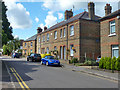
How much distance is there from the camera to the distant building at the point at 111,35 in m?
16.2

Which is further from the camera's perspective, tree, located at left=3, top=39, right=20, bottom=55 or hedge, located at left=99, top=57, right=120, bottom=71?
tree, located at left=3, top=39, right=20, bottom=55

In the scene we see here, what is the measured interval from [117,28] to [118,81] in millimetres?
8394

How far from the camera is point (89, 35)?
80.2ft

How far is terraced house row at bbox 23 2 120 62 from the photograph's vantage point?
1694 cm

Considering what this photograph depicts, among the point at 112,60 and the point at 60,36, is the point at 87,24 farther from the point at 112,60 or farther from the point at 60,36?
the point at 112,60

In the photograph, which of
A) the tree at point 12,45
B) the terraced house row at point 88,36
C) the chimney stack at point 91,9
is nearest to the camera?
the terraced house row at point 88,36

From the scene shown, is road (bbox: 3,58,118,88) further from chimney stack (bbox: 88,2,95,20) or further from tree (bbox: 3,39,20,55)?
tree (bbox: 3,39,20,55)

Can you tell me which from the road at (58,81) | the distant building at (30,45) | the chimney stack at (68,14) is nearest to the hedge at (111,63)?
the road at (58,81)

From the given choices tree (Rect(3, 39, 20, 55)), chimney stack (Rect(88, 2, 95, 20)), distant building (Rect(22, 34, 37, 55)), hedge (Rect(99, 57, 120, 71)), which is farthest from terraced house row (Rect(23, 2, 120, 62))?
tree (Rect(3, 39, 20, 55))

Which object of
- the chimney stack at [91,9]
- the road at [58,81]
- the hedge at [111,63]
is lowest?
the road at [58,81]

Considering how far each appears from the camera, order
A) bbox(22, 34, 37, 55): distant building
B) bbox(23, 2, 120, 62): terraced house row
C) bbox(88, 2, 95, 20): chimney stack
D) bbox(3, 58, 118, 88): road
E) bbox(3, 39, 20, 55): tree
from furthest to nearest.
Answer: bbox(3, 39, 20, 55): tree < bbox(22, 34, 37, 55): distant building < bbox(88, 2, 95, 20): chimney stack < bbox(23, 2, 120, 62): terraced house row < bbox(3, 58, 118, 88): road

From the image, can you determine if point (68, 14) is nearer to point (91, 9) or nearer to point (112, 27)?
point (91, 9)

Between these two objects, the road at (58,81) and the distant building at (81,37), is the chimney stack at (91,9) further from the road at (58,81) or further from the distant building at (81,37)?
the road at (58,81)

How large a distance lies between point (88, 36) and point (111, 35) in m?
7.62
